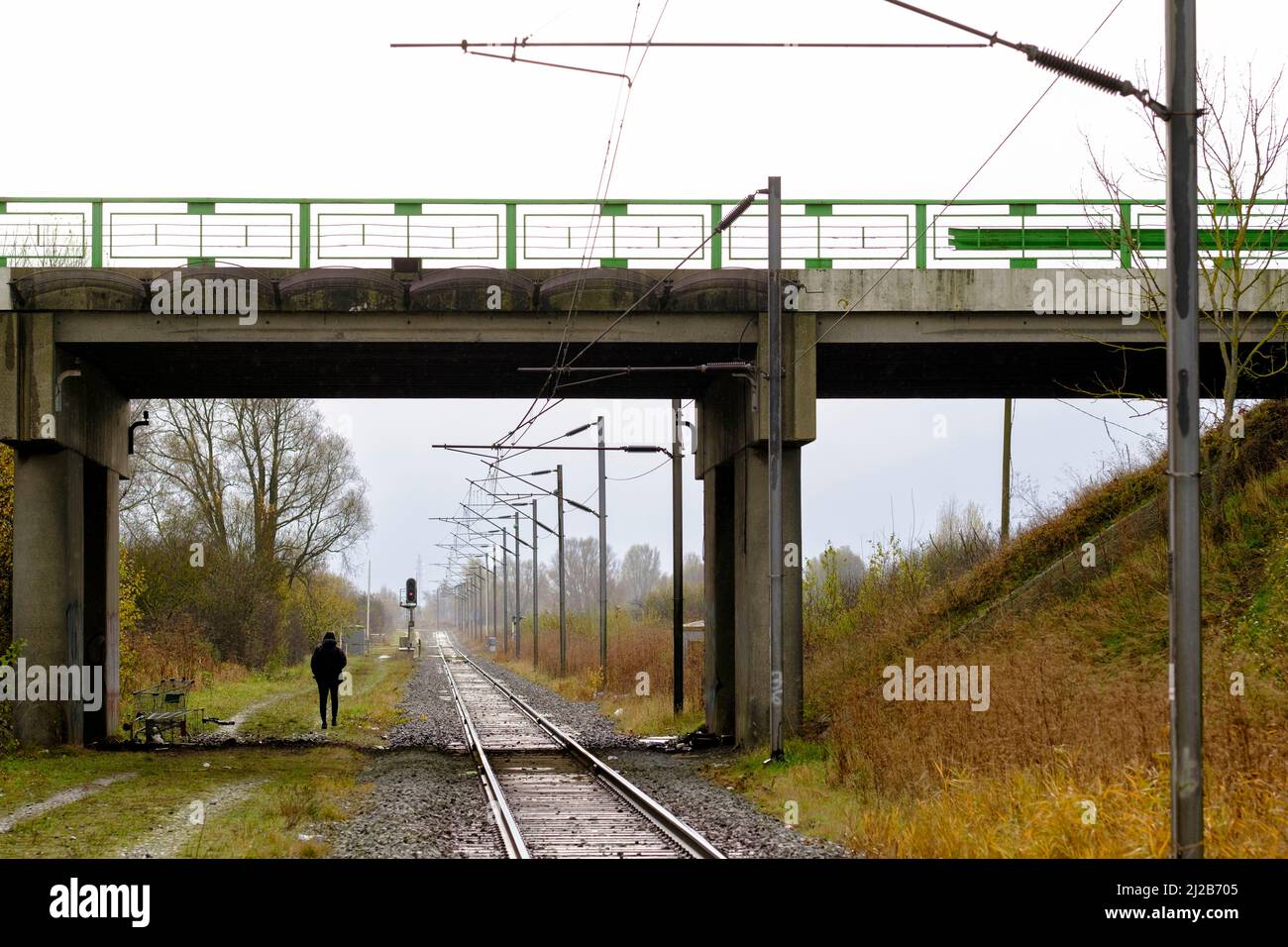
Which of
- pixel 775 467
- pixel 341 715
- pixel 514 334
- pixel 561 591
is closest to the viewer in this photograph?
pixel 775 467

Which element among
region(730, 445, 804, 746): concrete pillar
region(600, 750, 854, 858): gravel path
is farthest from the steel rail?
region(730, 445, 804, 746): concrete pillar

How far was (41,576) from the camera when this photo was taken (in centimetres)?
2169

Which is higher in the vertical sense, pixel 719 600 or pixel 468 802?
pixel 719 600

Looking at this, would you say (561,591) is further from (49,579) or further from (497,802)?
(497,802)

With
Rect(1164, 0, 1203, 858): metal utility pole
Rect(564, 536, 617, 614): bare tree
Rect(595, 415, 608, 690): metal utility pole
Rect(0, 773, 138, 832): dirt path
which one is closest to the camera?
Rect(1164, 0, 1203, 858): metal utility pole

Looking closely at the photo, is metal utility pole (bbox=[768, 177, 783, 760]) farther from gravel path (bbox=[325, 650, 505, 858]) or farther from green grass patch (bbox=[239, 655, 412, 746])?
green grass patch (bbox=[239, 655, 412, 746])

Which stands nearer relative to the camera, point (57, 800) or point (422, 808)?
point (422, 808)

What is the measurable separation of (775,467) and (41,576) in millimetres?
11923

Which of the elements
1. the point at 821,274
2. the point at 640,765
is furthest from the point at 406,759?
the point at 821,274

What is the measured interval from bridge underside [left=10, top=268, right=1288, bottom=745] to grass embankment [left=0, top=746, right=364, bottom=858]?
2.46 m

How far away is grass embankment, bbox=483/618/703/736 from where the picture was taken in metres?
27.8

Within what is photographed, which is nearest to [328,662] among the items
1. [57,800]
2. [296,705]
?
[296,705]

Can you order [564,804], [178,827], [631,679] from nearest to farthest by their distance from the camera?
[178,827] < [564,804] < [631,679]

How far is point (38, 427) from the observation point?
2092cm
